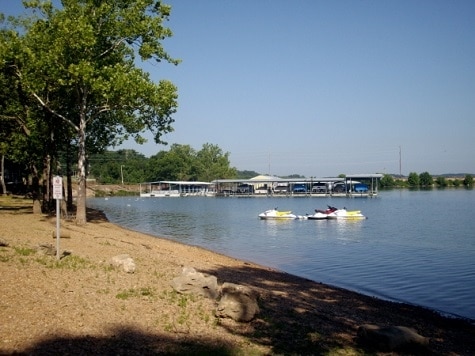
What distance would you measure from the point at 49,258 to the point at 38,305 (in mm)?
4773

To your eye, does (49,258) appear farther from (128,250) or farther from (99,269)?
(128,250)

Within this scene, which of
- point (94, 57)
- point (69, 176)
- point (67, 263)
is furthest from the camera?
point (69, 176)

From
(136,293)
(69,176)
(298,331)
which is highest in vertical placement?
(69,176)

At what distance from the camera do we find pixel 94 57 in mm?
24688

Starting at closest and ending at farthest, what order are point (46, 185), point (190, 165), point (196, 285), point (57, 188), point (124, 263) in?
point (196, 285) → point (124, 263) → point (57, 188) → point (46, 185) → point (190, 165)

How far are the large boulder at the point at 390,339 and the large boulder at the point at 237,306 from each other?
2.28m

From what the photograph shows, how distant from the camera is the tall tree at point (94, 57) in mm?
22438

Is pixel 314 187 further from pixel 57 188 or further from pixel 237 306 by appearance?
pixel 237 306

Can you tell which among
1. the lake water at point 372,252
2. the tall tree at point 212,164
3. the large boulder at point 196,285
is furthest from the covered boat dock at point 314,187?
the large boulder at point 196,285

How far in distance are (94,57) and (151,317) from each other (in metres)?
19.2

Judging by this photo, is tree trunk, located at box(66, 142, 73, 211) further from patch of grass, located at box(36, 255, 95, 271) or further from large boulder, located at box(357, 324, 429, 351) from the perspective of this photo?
large boulder, located at box(357, 324, 429, 351)

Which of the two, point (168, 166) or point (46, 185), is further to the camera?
point (168, 166)

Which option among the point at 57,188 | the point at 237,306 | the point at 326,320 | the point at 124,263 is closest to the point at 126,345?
the point at 237,306

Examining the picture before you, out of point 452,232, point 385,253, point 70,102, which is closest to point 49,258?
point 70,102
